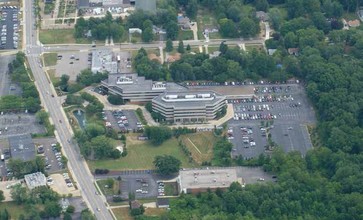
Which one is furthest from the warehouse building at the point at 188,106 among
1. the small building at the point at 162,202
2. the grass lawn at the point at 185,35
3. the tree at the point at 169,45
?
the grass lawn at the point at 185,35

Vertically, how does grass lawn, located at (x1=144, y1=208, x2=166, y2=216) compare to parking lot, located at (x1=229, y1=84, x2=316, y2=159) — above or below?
below

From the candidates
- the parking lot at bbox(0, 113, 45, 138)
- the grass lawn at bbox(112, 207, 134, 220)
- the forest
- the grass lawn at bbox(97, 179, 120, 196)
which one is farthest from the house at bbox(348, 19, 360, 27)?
the grass lawn at bbox(112, 207, 134, 220)

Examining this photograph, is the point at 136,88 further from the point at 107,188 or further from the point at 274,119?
the point at 107,188

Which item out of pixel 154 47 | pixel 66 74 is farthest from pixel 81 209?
pixel 154 47

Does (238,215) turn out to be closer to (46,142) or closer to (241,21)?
(46,142)

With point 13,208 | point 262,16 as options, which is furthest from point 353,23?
point 13,208

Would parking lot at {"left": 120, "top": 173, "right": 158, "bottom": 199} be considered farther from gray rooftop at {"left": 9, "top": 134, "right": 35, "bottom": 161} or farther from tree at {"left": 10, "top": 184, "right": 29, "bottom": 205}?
gray rooftop at {"left": 9, "top": 134, "right": 35, "bottom": 161}
